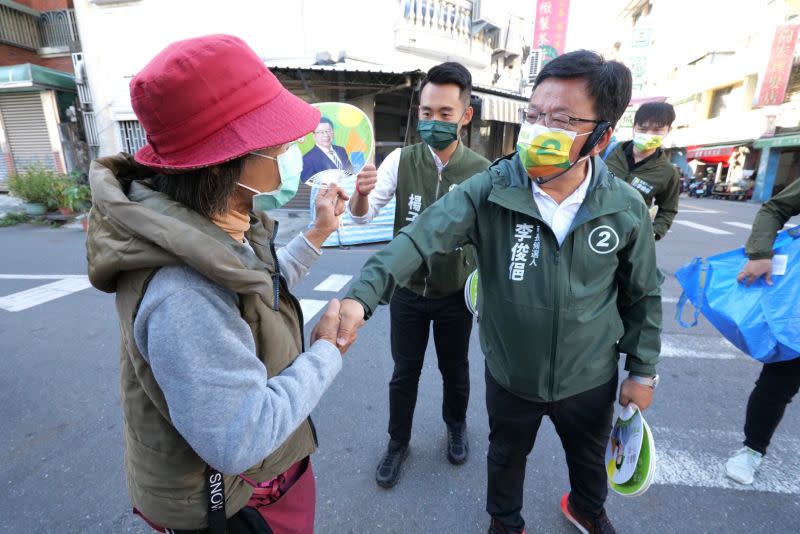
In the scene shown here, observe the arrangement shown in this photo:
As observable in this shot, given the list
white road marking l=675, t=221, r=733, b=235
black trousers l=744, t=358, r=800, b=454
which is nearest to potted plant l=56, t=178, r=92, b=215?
black trousers l=744, t=358, r=800, b=454

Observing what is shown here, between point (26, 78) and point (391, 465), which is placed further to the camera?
point (26, 78)

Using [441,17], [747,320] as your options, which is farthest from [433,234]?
[441,17]

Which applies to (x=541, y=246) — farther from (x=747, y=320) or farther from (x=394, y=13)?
(x=394, y=13)

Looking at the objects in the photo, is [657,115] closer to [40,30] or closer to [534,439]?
[534,439]

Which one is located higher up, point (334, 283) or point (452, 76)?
point (452, 76)

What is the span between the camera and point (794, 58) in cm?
1680

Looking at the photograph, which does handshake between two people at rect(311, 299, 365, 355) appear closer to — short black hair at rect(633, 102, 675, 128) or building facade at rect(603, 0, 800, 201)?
short black hair at rect(633, 102, 675, 128)

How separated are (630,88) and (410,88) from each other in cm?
843

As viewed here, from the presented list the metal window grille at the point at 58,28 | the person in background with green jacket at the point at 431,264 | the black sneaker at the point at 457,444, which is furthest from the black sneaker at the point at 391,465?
the metal window grille at the point at 58,28

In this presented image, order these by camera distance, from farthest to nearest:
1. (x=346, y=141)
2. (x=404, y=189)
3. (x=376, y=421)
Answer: (x=376, y=421) → (x=404, y=189) → (x=346, y=141)

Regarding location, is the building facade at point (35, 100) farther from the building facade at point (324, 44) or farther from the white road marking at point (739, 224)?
the white road marking at point (739, 224)

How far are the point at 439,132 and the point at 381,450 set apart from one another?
1.86 meters

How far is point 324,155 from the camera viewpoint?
1.96 meters

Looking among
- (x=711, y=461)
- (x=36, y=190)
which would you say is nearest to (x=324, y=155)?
(x=711, y=461)
